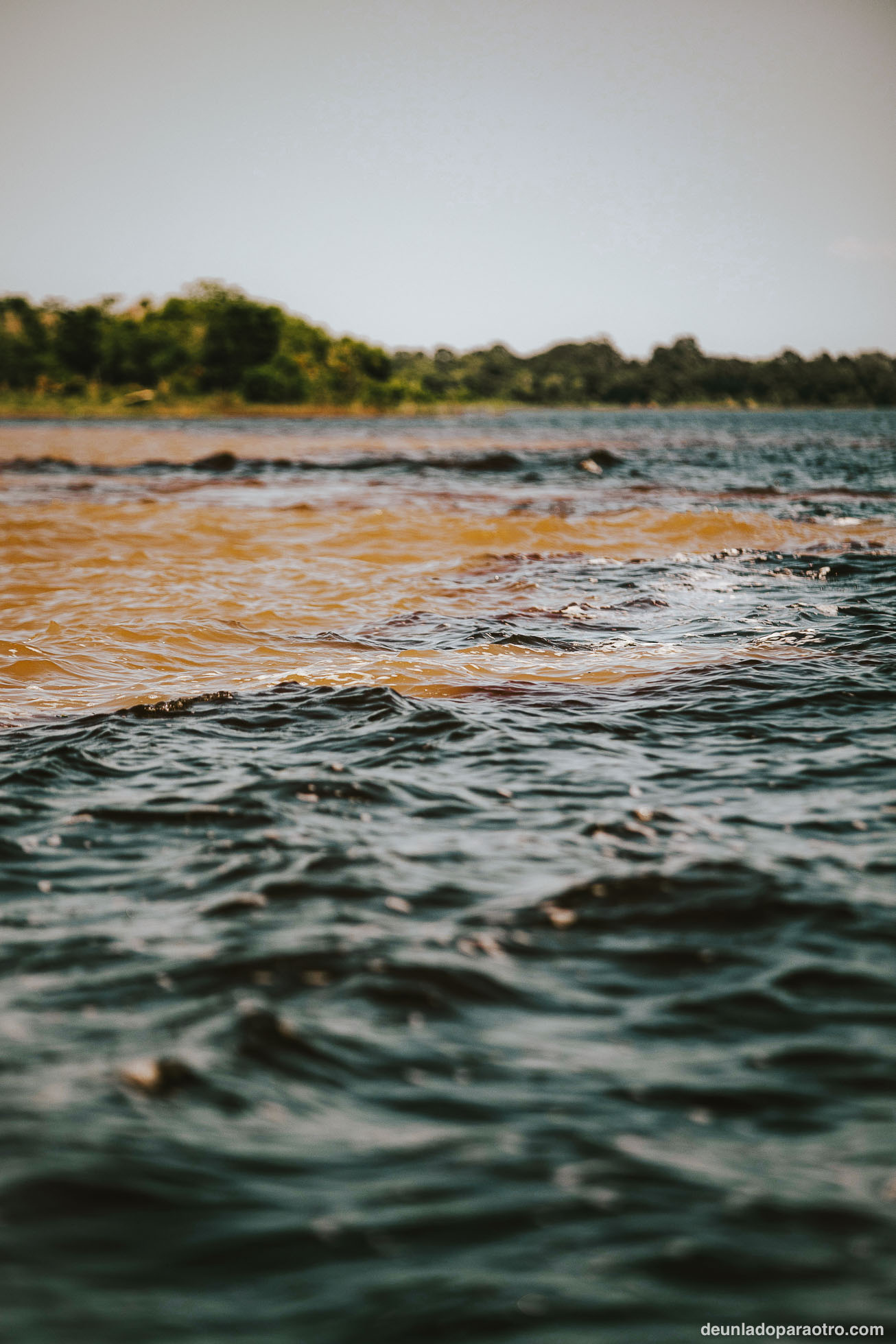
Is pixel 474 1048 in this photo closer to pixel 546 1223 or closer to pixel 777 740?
pixel 546 1223

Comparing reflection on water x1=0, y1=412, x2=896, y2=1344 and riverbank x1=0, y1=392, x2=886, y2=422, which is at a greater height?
riverbank x1=0, y1=392, x2=886, y2=422

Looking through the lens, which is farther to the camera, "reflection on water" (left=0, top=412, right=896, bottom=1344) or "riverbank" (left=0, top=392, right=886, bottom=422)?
"riverbank" (left=0, top=392, right=886, bottom=422)

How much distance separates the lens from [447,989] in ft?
11.2

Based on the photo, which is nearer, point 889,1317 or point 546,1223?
point 889,1317

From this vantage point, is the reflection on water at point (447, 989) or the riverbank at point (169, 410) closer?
the reflection on water at point (447, 989)

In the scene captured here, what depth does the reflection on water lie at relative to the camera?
2.35 metres

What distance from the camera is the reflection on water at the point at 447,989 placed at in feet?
7.70

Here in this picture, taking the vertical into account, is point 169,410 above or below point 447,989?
above

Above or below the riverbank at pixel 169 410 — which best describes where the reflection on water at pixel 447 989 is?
below

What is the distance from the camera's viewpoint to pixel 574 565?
571 inches

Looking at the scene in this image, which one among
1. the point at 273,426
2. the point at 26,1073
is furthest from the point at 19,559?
the point at 273,426

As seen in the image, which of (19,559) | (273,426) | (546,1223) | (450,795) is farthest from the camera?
(273,426)

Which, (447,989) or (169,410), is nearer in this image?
(447,989)

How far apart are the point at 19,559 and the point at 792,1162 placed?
14.2 meters
